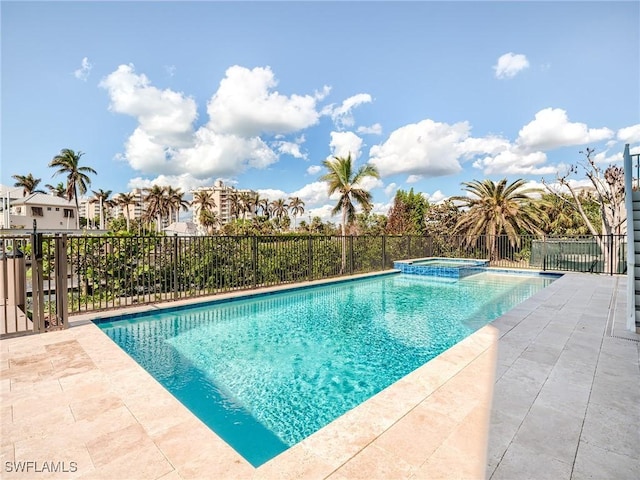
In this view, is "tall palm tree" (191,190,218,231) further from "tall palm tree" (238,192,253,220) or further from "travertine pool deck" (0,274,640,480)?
"travertine pool deck" (0,274,640,480)

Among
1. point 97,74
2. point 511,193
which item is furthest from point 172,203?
point 511,193

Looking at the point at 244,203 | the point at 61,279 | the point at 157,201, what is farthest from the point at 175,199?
the point at 61,279

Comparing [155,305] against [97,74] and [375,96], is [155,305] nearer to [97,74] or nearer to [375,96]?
[97,74]

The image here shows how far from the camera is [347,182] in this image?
13.1 metres

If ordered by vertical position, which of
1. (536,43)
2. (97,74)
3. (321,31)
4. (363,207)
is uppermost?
(321,31)

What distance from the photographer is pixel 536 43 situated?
30.0 feet

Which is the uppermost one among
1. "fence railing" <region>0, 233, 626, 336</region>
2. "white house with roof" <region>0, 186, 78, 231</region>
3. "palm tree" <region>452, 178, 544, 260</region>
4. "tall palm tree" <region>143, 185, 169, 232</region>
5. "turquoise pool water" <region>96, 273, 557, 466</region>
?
"tall palm tree" <region>143, 185, 169, 232</region>

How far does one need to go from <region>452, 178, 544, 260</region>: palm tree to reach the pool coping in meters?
14.6

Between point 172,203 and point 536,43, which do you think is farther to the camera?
point 172,203

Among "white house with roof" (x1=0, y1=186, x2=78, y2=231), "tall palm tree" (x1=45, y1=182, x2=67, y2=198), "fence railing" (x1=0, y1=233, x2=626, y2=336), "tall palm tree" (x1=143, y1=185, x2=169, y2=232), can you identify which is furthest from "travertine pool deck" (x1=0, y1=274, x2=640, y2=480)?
"tall palm tree" (x1=45, y1=182, x2=67, y2=198)

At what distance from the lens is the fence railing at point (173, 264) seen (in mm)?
4422

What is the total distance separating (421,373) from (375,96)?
41.7ft

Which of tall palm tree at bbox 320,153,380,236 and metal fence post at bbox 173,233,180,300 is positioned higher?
tall palm tree at bbox 320,153,380,236

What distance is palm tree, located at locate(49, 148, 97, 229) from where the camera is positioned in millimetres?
30734
